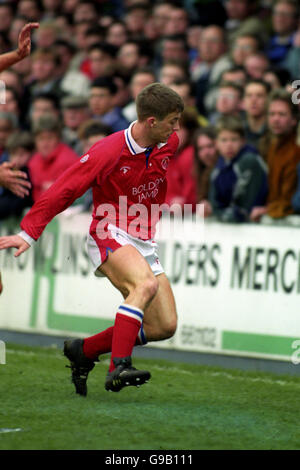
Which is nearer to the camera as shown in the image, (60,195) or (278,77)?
(60,195)

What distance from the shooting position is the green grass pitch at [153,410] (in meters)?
5.76

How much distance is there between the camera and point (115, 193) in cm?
705

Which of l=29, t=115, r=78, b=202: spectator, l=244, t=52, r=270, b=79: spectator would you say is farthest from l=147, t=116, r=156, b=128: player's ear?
l=244, t=52, r=270, b=79: spectator

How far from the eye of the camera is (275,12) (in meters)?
12.1

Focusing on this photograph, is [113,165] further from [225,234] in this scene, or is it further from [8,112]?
[8,112]

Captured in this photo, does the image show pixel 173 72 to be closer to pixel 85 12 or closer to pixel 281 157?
pixel 281 157

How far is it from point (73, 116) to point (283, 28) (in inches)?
109

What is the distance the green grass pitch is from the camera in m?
5.76

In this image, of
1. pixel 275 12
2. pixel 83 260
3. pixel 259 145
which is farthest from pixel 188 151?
pixel 275 12

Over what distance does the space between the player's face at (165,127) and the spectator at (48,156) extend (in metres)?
Answer: 4.31

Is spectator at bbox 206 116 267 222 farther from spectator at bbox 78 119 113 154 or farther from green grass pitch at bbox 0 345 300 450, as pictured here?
green grass pitch at bbox 0 345 300 450

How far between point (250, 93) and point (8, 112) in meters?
3.99

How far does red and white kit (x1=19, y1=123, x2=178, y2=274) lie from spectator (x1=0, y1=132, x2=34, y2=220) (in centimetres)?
378

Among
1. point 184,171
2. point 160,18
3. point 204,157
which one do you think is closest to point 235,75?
point 204,157
